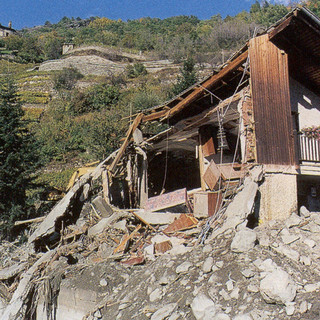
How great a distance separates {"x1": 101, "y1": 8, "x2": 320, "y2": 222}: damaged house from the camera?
8.78m

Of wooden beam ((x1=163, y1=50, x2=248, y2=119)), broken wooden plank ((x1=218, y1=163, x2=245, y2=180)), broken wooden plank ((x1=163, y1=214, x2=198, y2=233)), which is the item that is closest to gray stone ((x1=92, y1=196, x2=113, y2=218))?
broken wooden plank ((x1=163, y1=214, x2=198, y2=233))

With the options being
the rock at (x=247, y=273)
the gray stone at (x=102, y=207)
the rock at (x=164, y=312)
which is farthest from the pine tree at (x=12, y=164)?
the rock at (x=247, y=273)

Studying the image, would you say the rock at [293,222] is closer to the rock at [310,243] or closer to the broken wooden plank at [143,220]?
the rock at [310,243]

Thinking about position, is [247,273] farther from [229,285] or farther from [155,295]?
[155,295]

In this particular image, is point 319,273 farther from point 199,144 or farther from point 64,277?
point 199,144

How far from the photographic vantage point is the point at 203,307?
17.4 ft

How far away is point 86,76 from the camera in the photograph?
177 feet

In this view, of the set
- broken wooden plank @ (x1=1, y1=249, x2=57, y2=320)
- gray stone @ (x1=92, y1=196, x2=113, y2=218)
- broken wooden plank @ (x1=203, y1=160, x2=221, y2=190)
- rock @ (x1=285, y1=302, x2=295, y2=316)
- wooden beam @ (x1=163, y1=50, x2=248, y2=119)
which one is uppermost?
wooden beam @ (x1=163, y1=50, x2=248, y2=119)

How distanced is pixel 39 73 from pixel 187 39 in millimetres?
28976

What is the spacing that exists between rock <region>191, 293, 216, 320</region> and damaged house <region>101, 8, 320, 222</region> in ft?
10.9

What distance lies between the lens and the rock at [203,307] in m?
5.14

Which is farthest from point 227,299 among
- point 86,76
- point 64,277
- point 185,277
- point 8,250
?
point 86,76

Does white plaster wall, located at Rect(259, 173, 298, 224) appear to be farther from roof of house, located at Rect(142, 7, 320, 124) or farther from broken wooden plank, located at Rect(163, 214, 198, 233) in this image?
roof of house, located at Rect(142, 7, 320, 124)

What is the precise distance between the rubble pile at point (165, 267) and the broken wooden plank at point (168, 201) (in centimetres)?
40
